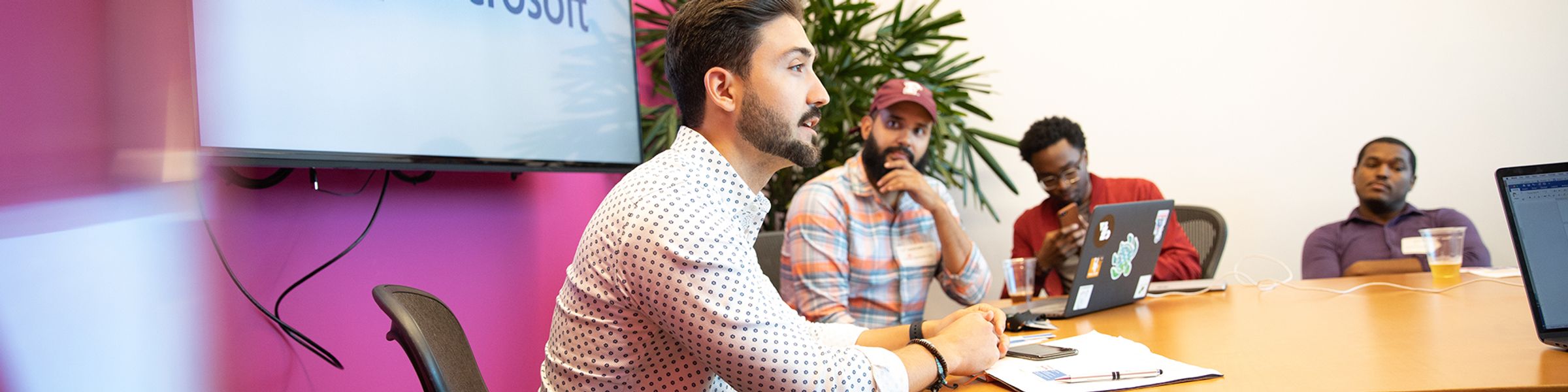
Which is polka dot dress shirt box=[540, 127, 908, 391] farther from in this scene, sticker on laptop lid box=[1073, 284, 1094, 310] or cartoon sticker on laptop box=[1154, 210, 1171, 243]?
cartoon sticker on laptop box=[1154, 210, 1171, 243]

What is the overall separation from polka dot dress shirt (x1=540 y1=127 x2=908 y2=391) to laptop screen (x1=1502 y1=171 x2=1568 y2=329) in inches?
33.1

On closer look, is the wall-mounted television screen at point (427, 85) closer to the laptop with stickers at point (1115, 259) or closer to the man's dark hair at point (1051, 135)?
the laptop with stickers at point (1115, 259)

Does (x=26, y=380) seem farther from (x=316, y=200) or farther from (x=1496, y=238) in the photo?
(x=1496, y=238)

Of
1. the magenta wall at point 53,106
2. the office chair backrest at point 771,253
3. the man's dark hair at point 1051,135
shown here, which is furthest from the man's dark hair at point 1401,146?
the magenta wall at point 53,106

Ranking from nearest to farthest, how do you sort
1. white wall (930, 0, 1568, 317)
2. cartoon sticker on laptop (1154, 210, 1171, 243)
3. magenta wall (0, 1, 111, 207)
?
magenta wall (0, 1, 111, 207), cartoon sticker on laptop (1154, 210, 1171, 243), white wall (930, 0, 1568, 317)

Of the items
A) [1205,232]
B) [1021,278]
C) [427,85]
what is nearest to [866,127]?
[1021,278]

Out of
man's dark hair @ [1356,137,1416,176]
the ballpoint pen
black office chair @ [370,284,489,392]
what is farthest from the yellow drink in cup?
black office chair @ [370,284,489,392]

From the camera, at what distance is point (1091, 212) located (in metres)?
2.58

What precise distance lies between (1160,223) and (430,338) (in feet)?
5.07

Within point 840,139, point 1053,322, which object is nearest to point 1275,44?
point 840,139

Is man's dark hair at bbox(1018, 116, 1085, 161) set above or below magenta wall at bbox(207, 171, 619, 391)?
above

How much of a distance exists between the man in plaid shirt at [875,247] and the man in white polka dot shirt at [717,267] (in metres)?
0.92

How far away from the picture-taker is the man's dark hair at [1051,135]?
9.29 ft

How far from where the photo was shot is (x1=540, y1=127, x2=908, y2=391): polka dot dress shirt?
992 millimetres
